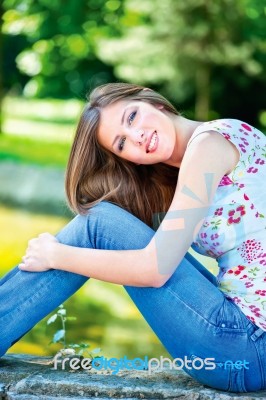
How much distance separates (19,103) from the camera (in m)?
32.8

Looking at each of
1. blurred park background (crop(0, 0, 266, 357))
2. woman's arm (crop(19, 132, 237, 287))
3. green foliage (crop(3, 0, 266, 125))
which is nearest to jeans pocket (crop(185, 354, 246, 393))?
woman's arm (crop(19, 132, 237, 287))

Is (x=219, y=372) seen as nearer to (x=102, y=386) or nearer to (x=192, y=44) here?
(x=102, y=386)

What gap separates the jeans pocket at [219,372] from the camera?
2.14m

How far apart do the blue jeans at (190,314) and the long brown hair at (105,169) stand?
0.77 ft

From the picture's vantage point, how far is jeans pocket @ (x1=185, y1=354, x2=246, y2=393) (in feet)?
7.02

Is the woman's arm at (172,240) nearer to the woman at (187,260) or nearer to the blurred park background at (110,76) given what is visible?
the woman at (187,260)

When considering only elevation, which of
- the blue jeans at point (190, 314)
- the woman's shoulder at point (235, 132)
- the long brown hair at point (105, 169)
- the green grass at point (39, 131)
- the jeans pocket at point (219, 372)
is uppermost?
the woman's shoulder at point (235, 132)

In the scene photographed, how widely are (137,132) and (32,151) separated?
11214 mm

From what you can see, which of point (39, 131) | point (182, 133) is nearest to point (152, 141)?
point (182, 133)

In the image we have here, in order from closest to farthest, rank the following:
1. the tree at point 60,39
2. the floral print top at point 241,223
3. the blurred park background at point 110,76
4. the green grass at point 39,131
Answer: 1. the floral print top at point 241,223
2. the blurred park background at point 110,76
3. the green grass at point 39,131
4. the tree at point 60,39

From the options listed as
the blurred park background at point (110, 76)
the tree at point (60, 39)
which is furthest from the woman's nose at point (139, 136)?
the tree at point (60, 39)

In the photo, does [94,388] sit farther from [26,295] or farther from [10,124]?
[10,124]

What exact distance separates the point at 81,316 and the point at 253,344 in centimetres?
295

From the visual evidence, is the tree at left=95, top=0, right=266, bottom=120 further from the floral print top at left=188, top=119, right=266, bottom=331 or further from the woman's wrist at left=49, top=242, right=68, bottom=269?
the woman's wrist at left=49, top=242, right=68, bottom=269
